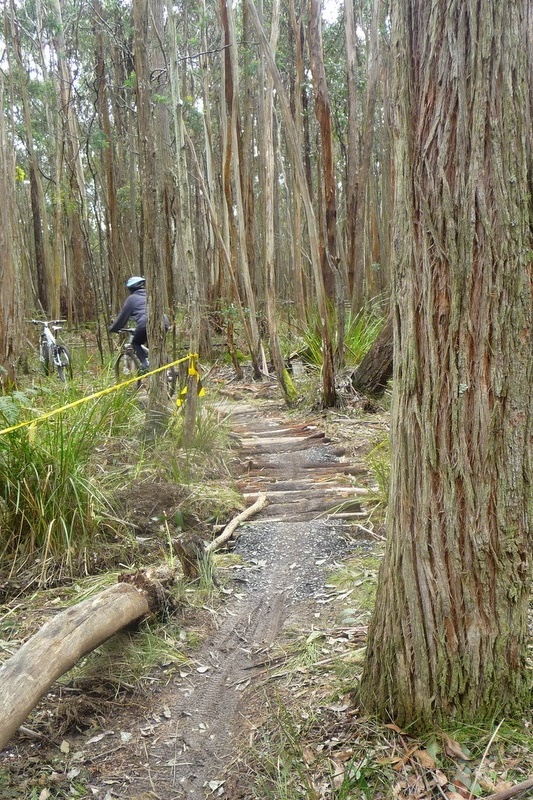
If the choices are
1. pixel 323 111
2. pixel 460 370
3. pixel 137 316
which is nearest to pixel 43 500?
pixel 460 370

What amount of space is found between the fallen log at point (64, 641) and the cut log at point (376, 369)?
4690 millimetres

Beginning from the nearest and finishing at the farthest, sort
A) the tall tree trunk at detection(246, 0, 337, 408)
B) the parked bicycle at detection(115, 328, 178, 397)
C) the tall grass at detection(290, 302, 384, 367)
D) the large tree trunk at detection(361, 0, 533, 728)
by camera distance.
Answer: the large tree trunk at detection(361, 0, 533, 728) → the tall tree trunk at detection(246, 0, 337, 408) → the parked bicycle at detection(115, 328, 178, 397) → the tall grass at detection(290, 302, 384, 367)

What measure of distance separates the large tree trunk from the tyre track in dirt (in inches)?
31.7

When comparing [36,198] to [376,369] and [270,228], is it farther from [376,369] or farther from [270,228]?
[376,369]

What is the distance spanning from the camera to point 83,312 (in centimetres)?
1805

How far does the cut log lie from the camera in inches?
289

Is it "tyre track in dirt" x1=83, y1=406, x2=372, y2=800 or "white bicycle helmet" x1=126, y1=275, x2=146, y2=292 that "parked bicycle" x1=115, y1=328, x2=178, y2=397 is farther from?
"tyre track in dirt" x1=83, y1=406, x2=372, y2=800

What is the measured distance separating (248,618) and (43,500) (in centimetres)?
146

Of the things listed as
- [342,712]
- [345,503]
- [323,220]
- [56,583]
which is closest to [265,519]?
[345,503]

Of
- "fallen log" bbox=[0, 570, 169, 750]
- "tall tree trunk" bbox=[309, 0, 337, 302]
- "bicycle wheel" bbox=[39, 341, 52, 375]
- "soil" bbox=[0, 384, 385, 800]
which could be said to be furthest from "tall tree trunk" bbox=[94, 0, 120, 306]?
"fallen log" bbox=[0, 570, 169, 750]

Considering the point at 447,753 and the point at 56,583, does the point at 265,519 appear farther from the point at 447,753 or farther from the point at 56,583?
the point at 447,753

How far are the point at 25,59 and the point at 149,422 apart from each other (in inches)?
705

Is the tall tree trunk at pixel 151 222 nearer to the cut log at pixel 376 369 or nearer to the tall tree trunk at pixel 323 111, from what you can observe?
the tall tree trunk at pixel 323 111

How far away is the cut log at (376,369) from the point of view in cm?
735
